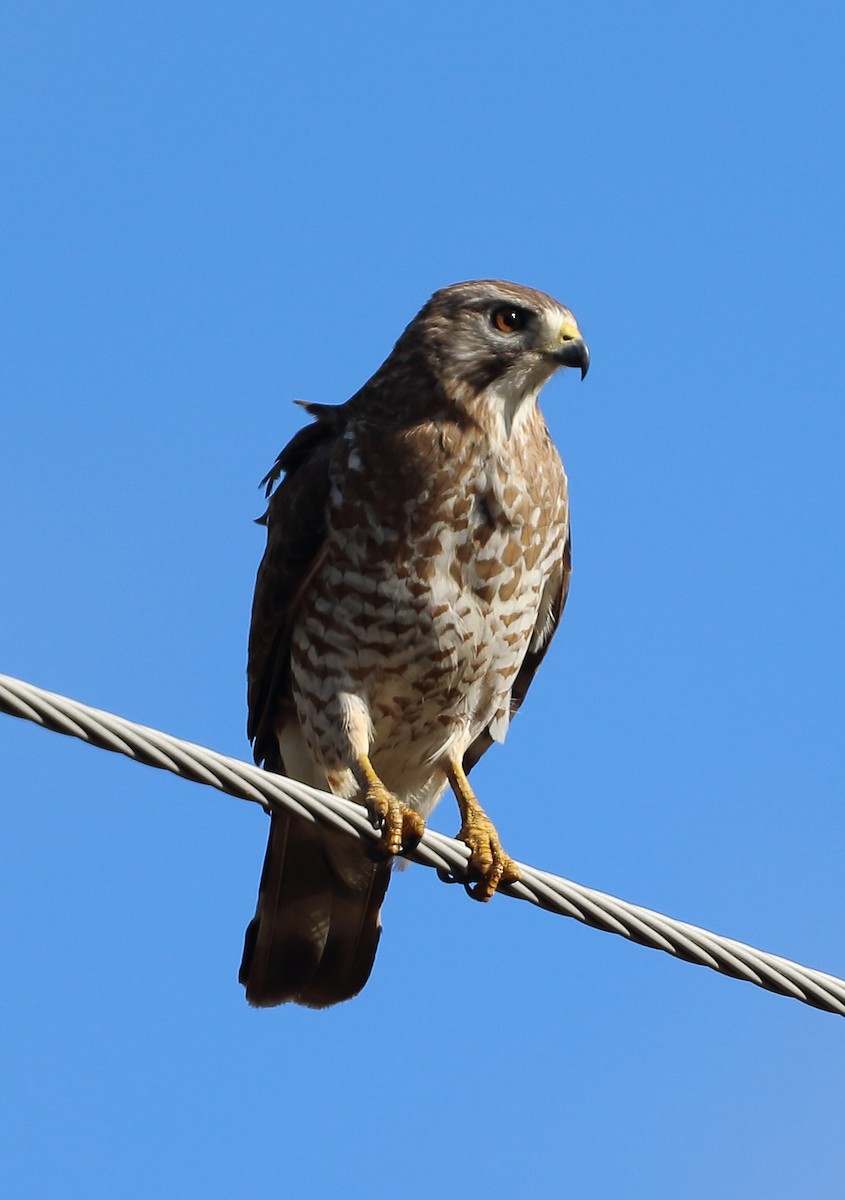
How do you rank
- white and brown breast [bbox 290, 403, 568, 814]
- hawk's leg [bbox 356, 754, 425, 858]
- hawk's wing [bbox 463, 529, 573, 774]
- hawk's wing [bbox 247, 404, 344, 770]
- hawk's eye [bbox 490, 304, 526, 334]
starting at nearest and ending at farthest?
hawk's leg [bbox 356, 754, 425, 858]
white and brown breast [bbox 290, 403, 568, 814]
hawk's wing [bbox 247, 404, 344, 770]
hawk's eye [bbox 490, 304, 526, 334]
hawk's wing [bbox 463, 529, 573, 774]

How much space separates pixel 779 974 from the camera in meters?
4.29

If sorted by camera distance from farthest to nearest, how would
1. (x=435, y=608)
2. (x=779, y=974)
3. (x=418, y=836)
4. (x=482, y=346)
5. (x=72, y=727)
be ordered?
(x=482, y=346), (x=435, y=608), (x=418, y=836), (x=779, y=974), (x=72, y=727)

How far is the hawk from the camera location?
5887 mm

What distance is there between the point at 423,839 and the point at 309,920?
175 centimetres

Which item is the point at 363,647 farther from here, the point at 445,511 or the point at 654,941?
the point at 654,941

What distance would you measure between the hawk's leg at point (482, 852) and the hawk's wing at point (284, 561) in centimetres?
86

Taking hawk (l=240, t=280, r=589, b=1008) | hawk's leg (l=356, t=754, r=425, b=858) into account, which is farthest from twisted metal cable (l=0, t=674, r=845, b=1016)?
hawk (l=240, t=280, r=589, b=1008)

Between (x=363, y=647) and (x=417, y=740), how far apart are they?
48 cm

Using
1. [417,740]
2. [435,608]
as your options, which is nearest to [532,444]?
[435,608]

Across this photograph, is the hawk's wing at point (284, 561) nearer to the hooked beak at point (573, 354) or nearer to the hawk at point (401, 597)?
the hawk at point (401, 597)

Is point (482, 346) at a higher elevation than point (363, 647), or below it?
higher

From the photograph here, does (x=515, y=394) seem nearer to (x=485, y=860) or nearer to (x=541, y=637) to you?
(x=541, y=637)

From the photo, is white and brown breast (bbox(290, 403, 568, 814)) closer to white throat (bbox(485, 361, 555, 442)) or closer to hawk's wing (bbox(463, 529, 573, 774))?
white throat (bbox(485, 361, 555, 442))

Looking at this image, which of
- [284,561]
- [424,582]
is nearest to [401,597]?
[424,582]
